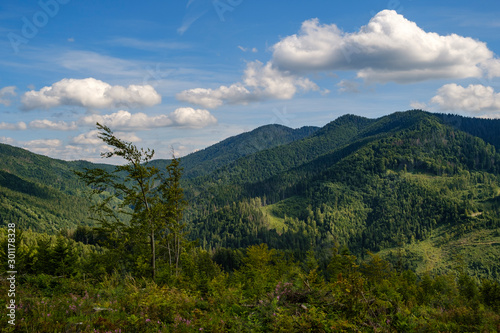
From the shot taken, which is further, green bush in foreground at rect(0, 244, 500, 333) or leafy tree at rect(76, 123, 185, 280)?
leafy tree at rect(76, 123, 185, 280)

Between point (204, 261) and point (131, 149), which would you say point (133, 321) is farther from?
point (204, 261)

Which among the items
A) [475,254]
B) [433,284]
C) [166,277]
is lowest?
[475,254]

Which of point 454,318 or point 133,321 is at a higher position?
point 133,321

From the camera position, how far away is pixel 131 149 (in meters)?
20.7

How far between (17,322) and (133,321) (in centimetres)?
327

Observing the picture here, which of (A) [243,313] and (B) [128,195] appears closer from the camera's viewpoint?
(A) [243,313]

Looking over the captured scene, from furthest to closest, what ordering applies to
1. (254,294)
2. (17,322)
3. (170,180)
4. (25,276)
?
(170,180) → (25,276) → (254,294) → (17,322)

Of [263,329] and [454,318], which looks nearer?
[263,329]

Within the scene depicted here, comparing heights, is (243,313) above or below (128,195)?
below

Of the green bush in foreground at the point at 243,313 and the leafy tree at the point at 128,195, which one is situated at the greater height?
the leafy tree at the point at 128,195

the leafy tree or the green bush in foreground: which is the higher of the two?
the leafy tree

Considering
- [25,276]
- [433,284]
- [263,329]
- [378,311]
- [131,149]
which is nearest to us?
[263,329]

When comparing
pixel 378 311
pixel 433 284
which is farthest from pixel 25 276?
pixel 433 284

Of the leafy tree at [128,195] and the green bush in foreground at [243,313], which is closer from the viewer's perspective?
the green bush in foreground at [243,313]
